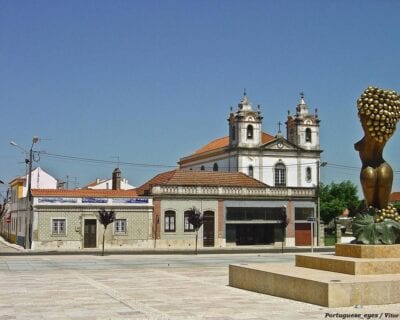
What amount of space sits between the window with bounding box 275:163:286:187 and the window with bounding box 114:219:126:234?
2722cm

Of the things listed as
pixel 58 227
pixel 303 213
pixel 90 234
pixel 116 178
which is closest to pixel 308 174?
pixel 303 213

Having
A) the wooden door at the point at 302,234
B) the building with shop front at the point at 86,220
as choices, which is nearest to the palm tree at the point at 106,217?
the building with shop front at the point at 86,220

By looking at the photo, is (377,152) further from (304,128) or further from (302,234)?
(304,128)

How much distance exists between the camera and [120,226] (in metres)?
47.8

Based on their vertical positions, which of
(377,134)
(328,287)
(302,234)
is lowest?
(328,287)

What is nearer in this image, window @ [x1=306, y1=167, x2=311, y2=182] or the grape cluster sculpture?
the grape cluster sculpture

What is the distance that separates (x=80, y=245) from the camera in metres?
46.7

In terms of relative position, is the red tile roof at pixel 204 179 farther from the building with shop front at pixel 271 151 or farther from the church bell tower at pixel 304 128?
the church bell tower at pixel 304 128

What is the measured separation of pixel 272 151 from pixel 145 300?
57.0 m

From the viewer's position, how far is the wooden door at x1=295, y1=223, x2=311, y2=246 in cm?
5359

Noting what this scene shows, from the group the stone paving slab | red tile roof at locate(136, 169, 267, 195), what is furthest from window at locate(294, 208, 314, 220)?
the stone paving slab

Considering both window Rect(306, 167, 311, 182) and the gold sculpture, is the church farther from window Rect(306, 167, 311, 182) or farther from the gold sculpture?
the gold sculpture

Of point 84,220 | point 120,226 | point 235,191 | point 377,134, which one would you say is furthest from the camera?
point 235,191

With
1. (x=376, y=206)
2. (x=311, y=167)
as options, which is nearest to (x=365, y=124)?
(x=376, y=206)
